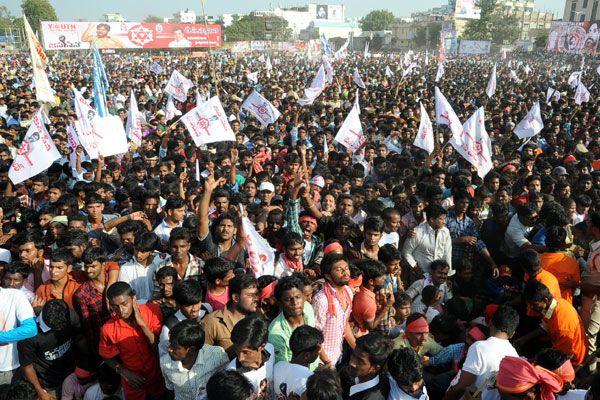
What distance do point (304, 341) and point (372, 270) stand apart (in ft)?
3.30

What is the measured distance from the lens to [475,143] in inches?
261

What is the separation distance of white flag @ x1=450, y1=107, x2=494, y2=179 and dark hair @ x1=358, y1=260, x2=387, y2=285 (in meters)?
3.52

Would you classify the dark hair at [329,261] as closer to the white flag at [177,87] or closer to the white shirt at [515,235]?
the white shirt at [515,235]

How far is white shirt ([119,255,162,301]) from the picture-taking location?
3754 millimetres

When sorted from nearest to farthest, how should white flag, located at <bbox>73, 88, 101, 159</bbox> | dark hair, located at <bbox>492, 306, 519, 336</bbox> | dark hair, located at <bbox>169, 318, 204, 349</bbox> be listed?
dark hair, located at <bbox>169, 318, 204, 349</bbox>
dark hair, located at <bbox>492, 306, 519, 336</bbox>
white flag, located at <bbox>73, 88, 101, 159</bbox>

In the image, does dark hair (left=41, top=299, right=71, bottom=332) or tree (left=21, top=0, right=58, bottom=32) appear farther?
tree (left=21, top=0, right=58, bottom=32)

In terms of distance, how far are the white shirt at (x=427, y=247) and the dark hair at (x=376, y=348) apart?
206 cm

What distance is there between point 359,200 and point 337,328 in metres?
2.47

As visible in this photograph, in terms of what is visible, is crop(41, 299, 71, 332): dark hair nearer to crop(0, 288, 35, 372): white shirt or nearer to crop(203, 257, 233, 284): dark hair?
crop(0, 288, 35, 372): white shirt

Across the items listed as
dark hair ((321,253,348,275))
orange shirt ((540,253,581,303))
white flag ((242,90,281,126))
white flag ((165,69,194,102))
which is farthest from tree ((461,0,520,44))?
dark hair ((321,253,348,275))

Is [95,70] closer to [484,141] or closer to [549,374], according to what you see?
[484,141]

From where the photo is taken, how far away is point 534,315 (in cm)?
338

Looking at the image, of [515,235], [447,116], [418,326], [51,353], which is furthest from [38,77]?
[418,326]

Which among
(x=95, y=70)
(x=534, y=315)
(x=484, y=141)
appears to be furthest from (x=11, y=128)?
(x=534, y=315)
